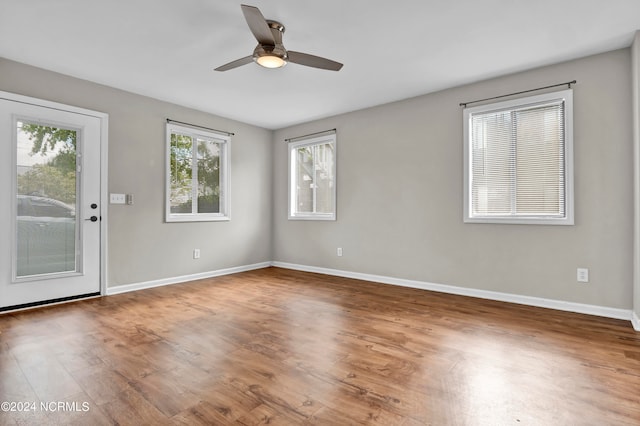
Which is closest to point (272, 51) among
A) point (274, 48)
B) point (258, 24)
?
point (274, 48)

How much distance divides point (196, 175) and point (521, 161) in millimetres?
4419

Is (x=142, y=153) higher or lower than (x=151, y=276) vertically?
higher

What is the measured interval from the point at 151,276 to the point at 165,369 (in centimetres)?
273

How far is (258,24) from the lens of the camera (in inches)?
92.0

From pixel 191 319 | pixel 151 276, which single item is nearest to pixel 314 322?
pixel 191 319

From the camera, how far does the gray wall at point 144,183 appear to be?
3789 millimetres

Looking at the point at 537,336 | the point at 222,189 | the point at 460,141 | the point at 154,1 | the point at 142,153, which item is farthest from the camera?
the point at 222,189

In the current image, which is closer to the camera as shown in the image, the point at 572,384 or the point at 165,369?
the point at 572,384

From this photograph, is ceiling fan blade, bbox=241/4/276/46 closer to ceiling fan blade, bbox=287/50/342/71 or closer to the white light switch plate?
ceiling fan blade, bbox=287/50/342/71

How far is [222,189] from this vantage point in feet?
18.1

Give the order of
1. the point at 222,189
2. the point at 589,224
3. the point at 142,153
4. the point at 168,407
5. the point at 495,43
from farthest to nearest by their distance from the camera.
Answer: the point at 222,189, the point at 142,153, the point at 589,224, the point at 495,43, the point at 168,407

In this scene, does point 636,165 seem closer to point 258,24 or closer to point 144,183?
point 258,24

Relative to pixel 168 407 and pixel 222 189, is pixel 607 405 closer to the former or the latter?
pixel 168 407

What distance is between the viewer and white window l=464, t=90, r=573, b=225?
3459 mm
